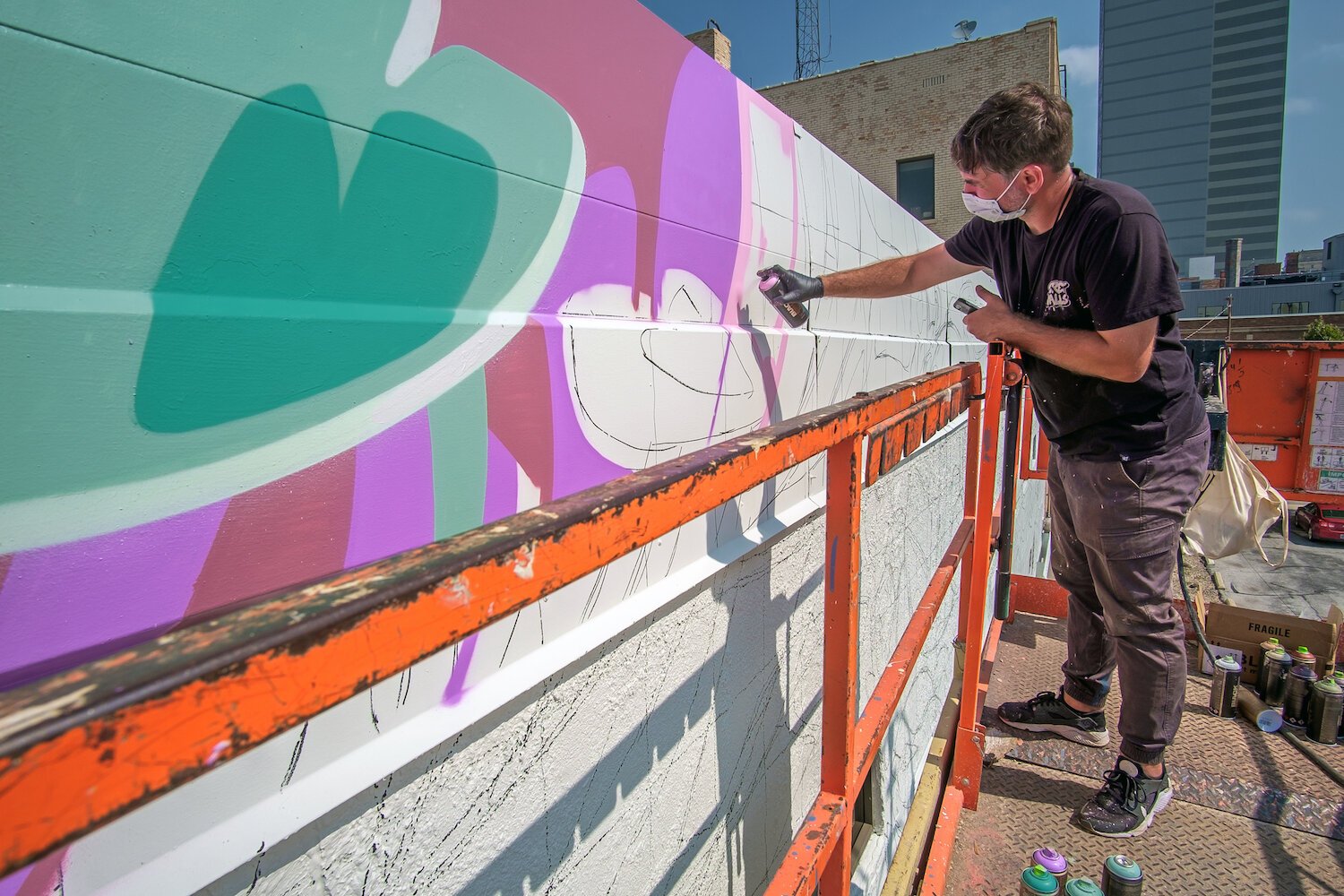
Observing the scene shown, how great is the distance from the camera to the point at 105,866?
71 cm

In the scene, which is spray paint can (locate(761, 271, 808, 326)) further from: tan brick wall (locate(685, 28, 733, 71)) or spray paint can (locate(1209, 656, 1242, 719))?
tan brick wall (locate(685, 28, 733, 71))

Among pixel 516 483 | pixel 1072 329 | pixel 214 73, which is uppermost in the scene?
pixel 214 73

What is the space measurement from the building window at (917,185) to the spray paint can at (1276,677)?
58.6ft

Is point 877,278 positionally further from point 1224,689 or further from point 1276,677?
point 1276,677

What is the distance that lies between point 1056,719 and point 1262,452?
29.3 feet

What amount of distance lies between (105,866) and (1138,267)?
9.02ft

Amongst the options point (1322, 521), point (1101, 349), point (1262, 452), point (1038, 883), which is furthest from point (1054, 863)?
point (1262, 452)

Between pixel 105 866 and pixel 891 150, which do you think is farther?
pixel 891 150

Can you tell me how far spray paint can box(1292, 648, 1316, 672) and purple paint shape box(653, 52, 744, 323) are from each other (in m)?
4.57

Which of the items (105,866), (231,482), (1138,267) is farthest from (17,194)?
(1138,267)

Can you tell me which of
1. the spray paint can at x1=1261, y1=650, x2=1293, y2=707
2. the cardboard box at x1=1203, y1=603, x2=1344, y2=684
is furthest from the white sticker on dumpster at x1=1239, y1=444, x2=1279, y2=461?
the spray paint can at x1=1261, y1=650, x2=1293, y2=707

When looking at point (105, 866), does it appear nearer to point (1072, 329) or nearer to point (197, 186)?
point (197, 186)

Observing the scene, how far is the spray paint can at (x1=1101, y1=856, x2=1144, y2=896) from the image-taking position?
2410mm

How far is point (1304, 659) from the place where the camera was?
4141 mm
